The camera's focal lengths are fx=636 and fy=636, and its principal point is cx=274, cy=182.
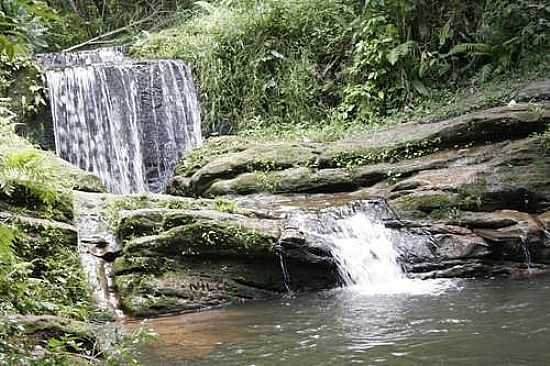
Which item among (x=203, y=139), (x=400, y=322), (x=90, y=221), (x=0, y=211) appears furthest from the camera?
(x=203, y=139)

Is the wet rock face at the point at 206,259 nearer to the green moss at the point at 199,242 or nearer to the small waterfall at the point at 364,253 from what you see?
the green moss at the point at 199,242

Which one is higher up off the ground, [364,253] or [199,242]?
[199,242]

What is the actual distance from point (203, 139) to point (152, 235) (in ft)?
20.1

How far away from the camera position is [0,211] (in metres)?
6.20

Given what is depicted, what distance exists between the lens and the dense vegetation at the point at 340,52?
11.4 metres

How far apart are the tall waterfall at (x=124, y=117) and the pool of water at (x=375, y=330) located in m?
6.14

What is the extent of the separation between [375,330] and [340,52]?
30.7 feet

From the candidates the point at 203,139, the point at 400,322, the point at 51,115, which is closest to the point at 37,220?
the point at 400,322

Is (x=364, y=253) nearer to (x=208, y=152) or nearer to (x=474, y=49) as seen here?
(x=208, y=152)

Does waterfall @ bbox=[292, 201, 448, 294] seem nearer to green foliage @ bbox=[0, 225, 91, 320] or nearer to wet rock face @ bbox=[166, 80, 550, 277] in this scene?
wet rock face @ bbox=[166, 80, 550, 277]

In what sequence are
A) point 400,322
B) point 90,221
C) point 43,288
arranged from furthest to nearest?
point 90,221 < point 43,288 < point 400,322

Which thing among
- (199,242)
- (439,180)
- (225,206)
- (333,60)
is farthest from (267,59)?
(199,242)

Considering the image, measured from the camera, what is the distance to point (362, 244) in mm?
7266

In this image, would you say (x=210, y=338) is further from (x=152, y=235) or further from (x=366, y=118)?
(x=366, y=118)
